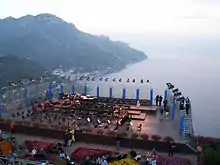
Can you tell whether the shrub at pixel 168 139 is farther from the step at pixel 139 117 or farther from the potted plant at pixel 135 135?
the step at pixel 139 117

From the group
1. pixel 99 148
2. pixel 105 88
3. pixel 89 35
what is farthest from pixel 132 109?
pixel 89 35

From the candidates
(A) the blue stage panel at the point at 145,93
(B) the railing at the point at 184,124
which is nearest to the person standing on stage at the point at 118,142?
(B) the railing at the point at 184,124

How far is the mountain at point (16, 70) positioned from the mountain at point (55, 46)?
1724cm

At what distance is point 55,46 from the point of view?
13562 cm

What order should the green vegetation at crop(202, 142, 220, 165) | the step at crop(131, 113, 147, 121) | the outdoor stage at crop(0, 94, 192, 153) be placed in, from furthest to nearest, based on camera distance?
the step at crop(131, 113, 147, 121) < the outdoor stage at crop(0, 94, 192, 153) < the green vegetation at crop(202, 142, 220, 165)

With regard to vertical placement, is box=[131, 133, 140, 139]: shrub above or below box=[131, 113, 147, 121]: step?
below

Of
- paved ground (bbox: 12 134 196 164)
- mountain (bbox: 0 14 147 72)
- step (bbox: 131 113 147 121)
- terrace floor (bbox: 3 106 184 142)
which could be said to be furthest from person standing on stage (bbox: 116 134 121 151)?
mountain (bbox: 0 14 147 72)

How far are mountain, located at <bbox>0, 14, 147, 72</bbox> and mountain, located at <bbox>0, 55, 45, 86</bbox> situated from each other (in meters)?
17.2

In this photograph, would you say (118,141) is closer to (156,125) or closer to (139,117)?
(156,125)

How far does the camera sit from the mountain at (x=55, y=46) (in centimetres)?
11788

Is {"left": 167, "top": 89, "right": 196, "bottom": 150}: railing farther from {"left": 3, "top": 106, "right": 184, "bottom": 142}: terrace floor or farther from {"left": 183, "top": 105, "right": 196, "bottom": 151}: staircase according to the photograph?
{"left": 3, "top": 106, "right": 184, "bottom": 142}: terrace floor

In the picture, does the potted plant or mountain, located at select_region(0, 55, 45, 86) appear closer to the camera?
the potted plant

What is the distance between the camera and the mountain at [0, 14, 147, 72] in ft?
387

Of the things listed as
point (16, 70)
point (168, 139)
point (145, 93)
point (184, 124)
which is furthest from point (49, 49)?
point (168, 139)
